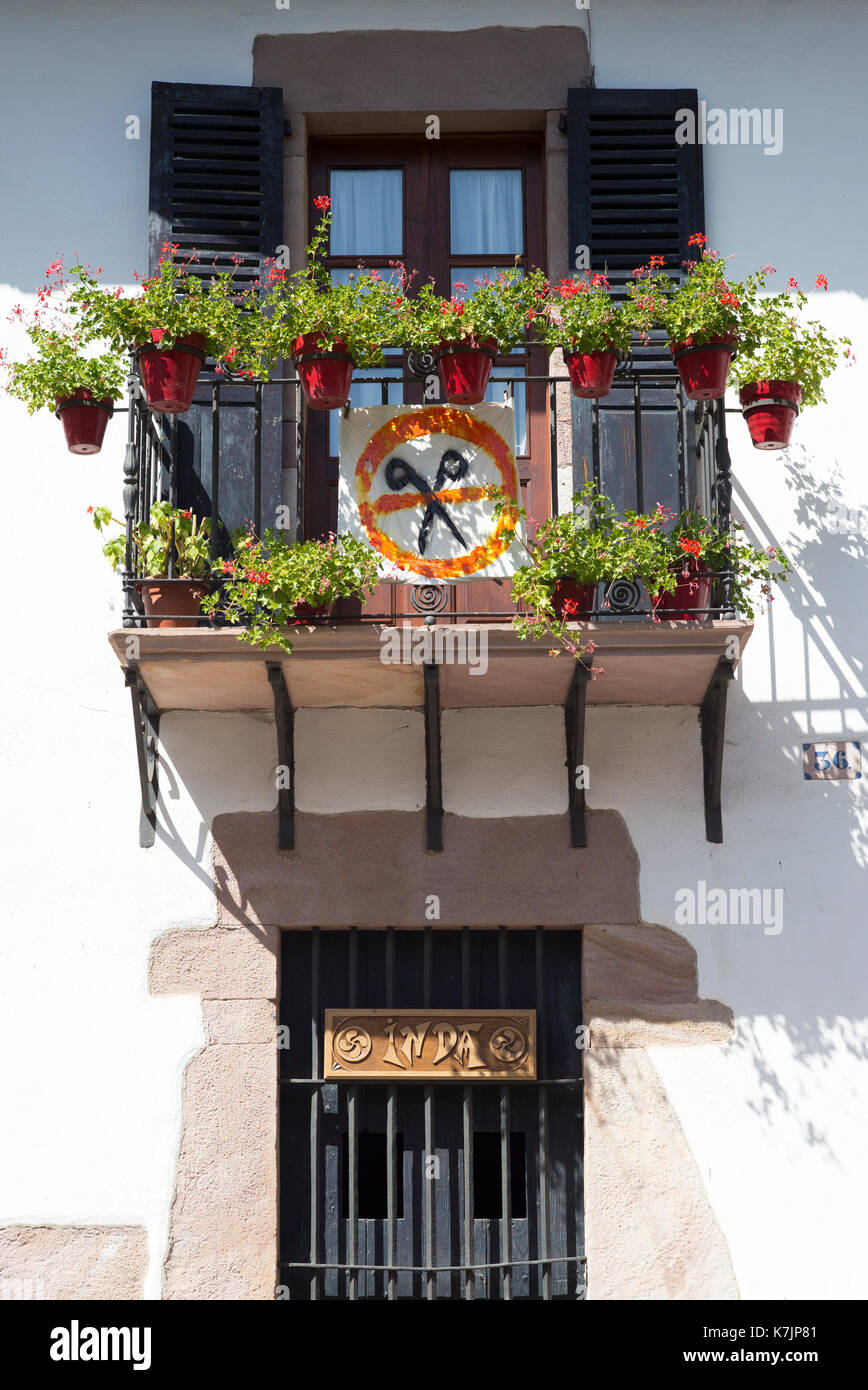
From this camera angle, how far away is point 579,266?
7395 mm

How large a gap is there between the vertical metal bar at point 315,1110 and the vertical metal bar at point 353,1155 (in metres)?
0.12

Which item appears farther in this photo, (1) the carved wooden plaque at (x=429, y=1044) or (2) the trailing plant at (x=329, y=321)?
(1) the carved wooden plaque at (x=429, y=1044)

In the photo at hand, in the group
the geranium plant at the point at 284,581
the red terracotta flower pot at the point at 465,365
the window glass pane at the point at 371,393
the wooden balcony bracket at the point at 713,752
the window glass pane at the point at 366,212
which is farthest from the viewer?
the window glass pane at the point at 366,212

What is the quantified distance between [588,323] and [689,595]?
1058 mm

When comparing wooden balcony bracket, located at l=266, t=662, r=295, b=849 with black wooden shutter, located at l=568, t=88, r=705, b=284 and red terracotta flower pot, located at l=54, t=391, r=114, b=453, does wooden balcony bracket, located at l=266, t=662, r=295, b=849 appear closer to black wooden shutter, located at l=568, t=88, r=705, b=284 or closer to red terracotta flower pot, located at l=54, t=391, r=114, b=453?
red terracotta flower pot, located at l=54, t=391, r=114, b=453

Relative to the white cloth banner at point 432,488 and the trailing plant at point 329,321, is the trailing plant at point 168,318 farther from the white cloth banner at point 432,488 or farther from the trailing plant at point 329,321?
the white cloth banner at point 432,488

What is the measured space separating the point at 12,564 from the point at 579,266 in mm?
2635

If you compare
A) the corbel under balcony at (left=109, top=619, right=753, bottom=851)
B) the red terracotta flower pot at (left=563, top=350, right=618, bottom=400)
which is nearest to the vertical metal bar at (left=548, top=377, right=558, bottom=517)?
the red terracotta flower pot at (left=563, top=350, right=618, bottom=400)

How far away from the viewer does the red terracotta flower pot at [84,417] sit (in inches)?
260

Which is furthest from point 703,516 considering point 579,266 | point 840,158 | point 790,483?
point 840,158

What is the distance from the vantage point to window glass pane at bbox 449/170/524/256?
25.3ft

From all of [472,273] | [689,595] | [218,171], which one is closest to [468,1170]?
[689,595]

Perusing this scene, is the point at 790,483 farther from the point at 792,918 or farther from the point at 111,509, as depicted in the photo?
the point at 111,509

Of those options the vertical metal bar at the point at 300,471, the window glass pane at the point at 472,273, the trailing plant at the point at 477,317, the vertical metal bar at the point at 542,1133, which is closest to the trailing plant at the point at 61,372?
the vertical metal bar at the point at 300,471
